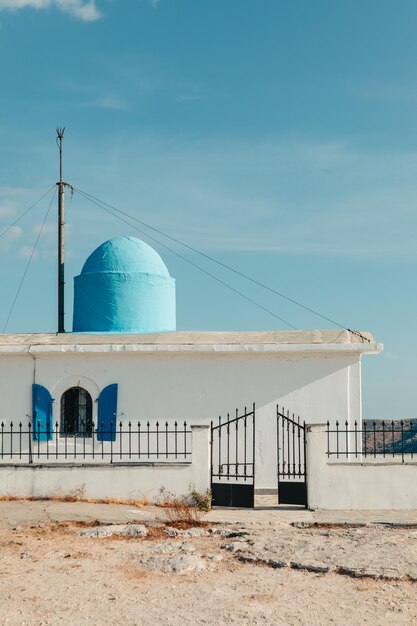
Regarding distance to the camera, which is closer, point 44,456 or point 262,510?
point 262,510

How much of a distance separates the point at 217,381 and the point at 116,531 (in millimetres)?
5796

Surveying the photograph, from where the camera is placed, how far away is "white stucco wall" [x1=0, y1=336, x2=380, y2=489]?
16.0 meters

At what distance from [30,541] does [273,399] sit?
708cm

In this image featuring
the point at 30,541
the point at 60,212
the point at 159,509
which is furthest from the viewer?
the point at 60,212

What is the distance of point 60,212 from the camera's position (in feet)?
75.2

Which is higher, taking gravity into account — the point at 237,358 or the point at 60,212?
the point at 60,212

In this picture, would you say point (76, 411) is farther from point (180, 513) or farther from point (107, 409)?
point (180, 513)

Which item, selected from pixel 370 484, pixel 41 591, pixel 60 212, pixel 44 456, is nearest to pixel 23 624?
pixel 41 591

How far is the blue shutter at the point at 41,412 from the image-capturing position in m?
16.1

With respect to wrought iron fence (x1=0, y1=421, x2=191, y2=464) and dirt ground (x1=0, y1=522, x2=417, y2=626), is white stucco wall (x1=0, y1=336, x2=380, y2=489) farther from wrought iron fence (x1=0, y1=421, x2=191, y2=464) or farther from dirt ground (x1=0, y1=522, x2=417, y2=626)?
dirt ground (x1=0, y1=522, x2=417, y2=626)

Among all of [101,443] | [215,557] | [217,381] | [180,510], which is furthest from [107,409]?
[215,557]

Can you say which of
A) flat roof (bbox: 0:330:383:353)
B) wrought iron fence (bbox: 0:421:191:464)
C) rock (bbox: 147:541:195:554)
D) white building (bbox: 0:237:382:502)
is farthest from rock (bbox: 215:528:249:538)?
flat roof (bbox: 0:330:383:353)

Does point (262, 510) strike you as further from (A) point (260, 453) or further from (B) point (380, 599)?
(B) point (380, 599)

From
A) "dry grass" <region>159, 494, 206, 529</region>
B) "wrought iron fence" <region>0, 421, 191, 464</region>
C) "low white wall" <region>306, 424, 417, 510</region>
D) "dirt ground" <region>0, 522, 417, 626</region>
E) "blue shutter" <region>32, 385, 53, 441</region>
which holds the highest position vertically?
"blue shutter" <region>32, 385, 53, 441</region>
